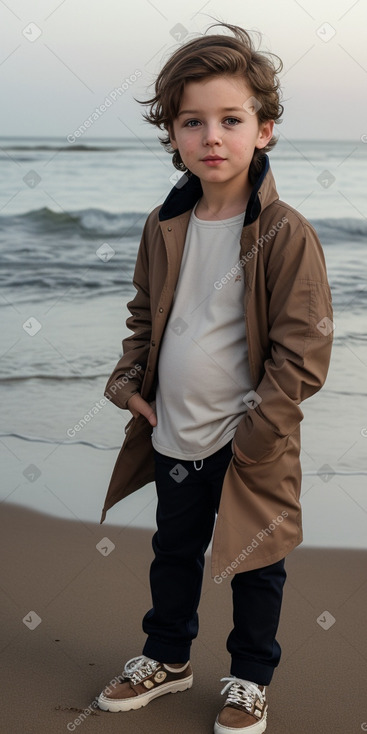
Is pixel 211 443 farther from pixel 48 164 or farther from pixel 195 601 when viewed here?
pixel 48 164

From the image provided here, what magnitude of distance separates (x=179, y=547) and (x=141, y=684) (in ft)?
1.17

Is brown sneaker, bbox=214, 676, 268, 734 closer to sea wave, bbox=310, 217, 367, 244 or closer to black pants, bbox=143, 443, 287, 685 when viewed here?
black pants, bbox=143, 443, 287, 685

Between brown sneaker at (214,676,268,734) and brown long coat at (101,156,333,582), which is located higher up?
brown long coat at (101,156,333,582)

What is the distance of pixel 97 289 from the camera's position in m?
8.10

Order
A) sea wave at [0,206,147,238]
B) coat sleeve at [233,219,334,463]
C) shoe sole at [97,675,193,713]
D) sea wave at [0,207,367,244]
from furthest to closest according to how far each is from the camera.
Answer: sea wave at [0,206,147,238] → sea wave at [0,207,367,244] → shoe sole at [97,675,193,713] → coat sleeve at [233,219,334,463]

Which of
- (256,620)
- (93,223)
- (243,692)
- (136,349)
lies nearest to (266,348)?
(136,349)

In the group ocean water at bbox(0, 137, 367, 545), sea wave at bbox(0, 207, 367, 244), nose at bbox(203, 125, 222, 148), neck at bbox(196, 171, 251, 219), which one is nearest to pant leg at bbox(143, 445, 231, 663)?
neck at bbox(196, 171, 251, 219)

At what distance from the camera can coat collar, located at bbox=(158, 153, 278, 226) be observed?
80.9 inches

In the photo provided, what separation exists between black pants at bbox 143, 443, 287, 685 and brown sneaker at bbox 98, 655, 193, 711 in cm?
3

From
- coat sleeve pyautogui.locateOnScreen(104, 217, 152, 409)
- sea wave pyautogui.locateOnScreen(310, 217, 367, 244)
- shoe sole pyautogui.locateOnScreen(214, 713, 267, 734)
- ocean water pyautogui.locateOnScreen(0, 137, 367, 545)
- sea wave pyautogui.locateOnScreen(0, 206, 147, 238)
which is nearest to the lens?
shoe sole pyautogui.locateOnScreen(214, 713, 267, 734)

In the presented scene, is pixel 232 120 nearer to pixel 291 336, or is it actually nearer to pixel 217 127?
pixel 217 127

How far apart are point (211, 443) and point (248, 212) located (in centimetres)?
54

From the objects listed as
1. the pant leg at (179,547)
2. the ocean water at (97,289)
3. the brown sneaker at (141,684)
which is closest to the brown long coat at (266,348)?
the pant leg at (179,547)

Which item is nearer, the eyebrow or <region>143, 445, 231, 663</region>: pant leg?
the eyebrow
